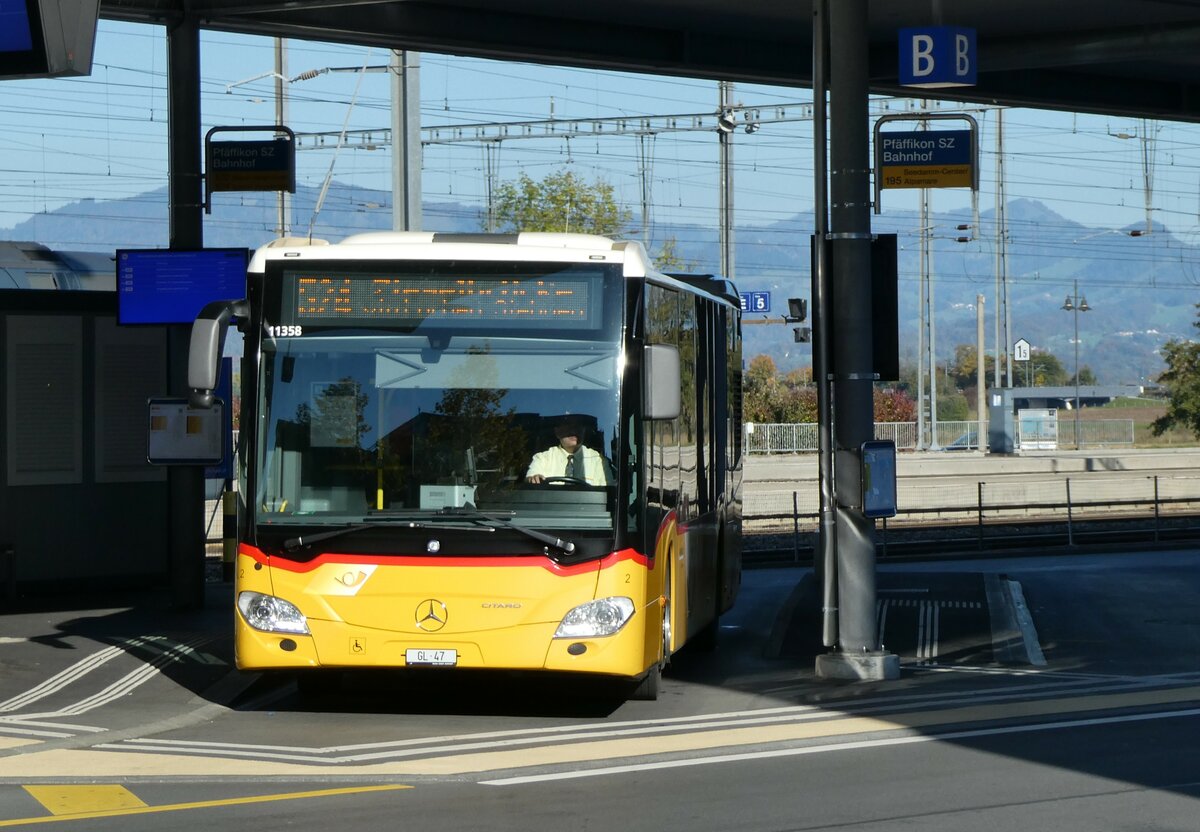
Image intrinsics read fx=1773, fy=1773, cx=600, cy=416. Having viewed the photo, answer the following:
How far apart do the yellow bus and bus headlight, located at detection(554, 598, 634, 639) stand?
0.04 ft

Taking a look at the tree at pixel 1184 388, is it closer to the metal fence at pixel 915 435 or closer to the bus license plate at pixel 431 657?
the metal fence at pixel 915 435

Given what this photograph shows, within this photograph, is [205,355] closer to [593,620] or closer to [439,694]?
[593,620]

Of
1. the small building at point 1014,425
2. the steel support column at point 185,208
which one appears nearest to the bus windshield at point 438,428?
the steel support column at point 185,208

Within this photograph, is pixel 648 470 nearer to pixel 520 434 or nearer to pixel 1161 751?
pixel 520 434

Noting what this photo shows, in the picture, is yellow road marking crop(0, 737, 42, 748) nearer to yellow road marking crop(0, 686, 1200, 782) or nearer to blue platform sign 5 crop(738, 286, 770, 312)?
yellow road marking crop(0, 686, 1200, 782)

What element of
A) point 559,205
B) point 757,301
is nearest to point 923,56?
point 757,301

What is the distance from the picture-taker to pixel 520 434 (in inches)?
430

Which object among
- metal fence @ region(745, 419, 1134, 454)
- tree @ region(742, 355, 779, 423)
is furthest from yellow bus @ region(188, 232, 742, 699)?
tree @ region(742, 355, 779, 423)

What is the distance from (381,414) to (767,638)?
677cm

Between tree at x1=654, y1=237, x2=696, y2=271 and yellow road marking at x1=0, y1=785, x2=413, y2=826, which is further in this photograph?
tree at x1=654, y1=237, x2=696, y2=271

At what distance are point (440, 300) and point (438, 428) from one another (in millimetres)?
811

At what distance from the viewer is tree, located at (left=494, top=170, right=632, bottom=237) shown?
57.8m

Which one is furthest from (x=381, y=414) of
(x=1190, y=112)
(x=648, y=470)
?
(x=1190, y=112)

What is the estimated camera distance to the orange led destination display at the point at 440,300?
36.3 feet
